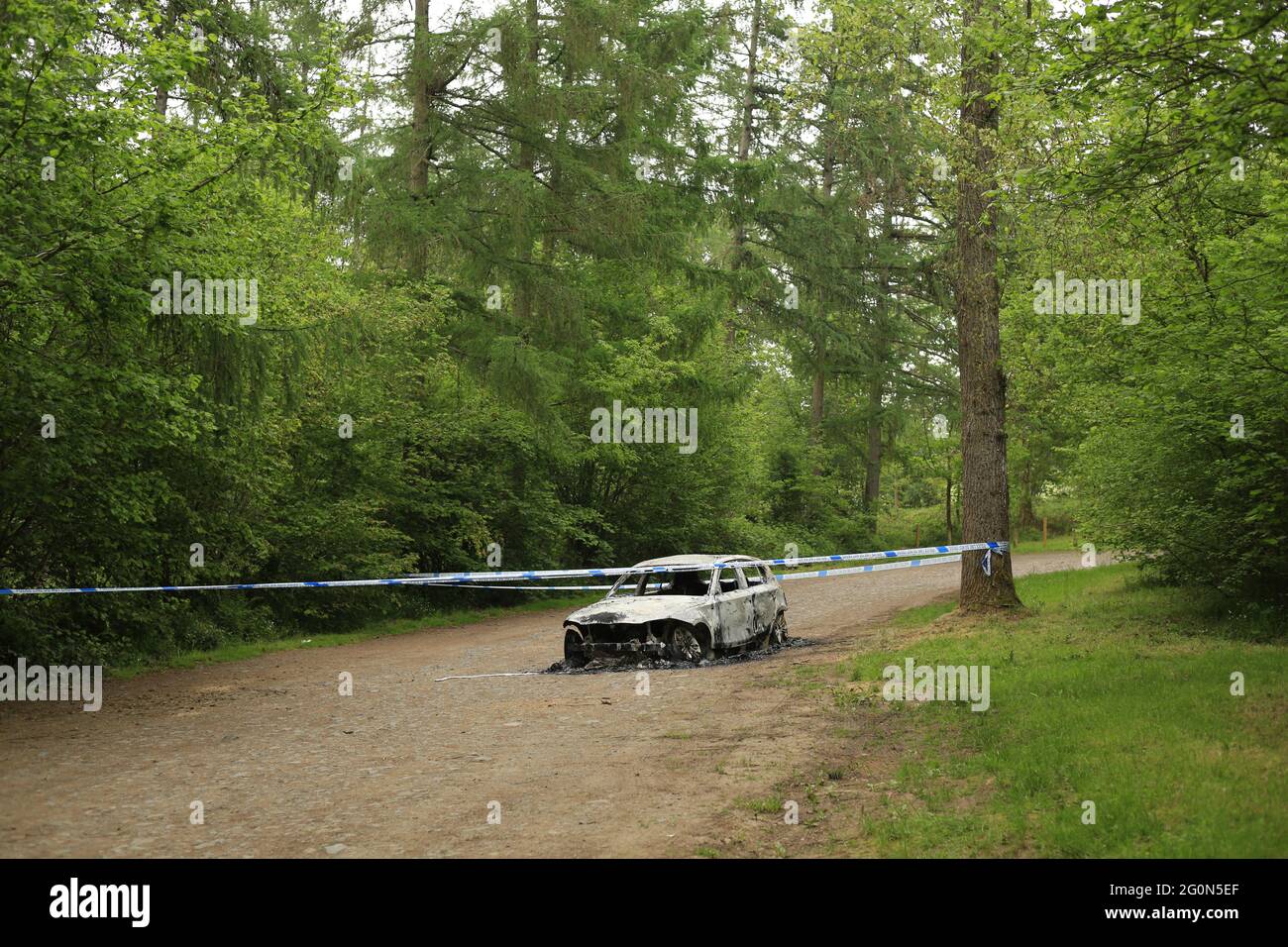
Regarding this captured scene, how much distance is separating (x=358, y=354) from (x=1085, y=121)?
1159 cm

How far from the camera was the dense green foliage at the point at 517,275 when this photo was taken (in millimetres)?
10977

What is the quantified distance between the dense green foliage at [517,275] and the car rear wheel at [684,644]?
6473mm

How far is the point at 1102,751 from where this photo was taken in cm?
794

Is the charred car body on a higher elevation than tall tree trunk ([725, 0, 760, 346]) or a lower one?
lower

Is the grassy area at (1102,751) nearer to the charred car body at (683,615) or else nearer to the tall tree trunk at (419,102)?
the charred car body at (683,615)

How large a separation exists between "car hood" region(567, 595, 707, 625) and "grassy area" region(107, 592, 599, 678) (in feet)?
19.6

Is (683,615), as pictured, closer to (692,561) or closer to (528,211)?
(692,561)

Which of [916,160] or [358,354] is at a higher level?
[916,160]

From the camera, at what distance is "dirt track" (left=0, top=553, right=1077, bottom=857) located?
267 inches

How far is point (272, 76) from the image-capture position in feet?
54.0

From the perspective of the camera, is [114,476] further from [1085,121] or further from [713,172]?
[713,172]

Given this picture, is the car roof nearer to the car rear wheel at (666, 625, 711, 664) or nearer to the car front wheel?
the car rear wheel at (666, 625, 711, 664)

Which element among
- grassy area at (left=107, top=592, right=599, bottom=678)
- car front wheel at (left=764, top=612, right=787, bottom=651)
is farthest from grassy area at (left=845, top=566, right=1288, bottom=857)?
grassy area at (left=107, top=592, right=599, bottom=678)
